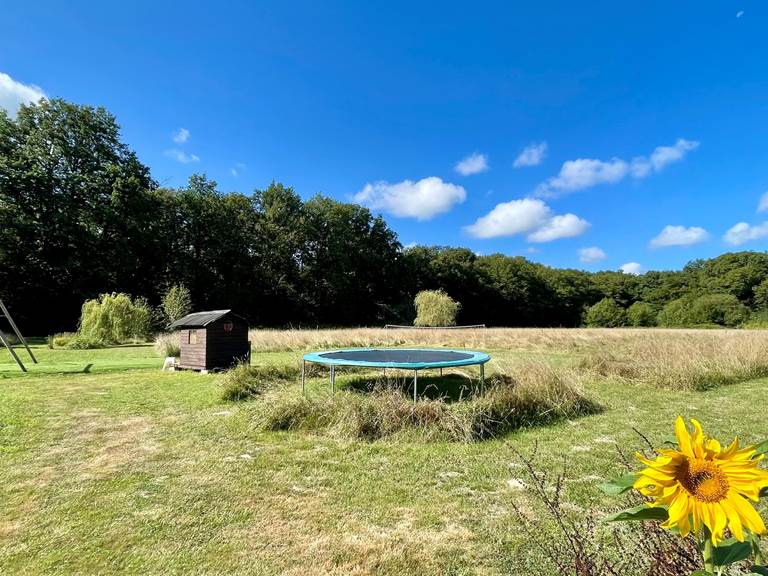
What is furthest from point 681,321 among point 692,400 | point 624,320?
point 692,400

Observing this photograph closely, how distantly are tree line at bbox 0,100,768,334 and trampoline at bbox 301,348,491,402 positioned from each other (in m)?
24.6

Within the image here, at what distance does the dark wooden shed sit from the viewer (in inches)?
414

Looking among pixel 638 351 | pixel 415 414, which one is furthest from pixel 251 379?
pixel 638 351

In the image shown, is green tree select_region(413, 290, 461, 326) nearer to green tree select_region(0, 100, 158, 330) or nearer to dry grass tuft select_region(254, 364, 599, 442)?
green tree select_region(0, 100, 158, 330)

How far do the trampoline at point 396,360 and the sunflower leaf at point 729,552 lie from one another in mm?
5057

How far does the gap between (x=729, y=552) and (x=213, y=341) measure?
11045 millimetres

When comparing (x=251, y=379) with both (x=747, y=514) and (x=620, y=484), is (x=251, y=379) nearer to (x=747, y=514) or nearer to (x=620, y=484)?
(x=620, y=484)

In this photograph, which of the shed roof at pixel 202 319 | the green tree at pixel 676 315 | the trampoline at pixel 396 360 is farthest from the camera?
the green tree at pixel 676 315

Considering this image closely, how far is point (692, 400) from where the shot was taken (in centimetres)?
760

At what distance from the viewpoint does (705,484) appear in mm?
872

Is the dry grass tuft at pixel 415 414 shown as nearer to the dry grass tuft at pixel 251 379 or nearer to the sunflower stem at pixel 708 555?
the dry grass tuft at pixel 251 379

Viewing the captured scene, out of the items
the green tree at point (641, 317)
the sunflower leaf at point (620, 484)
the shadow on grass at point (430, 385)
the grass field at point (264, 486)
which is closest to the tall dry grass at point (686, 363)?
the grass field at point (264, 486)

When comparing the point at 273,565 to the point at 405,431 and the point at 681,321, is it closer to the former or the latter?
the point at 405,431

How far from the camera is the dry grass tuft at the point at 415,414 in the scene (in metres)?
5.28
